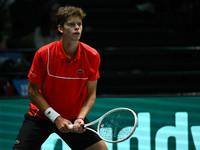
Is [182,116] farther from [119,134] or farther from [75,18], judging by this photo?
[75,18]

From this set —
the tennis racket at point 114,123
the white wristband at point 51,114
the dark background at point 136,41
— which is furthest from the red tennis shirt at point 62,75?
the dark background at point 136,41

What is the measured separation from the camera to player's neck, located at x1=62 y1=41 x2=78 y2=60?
13.4 ft

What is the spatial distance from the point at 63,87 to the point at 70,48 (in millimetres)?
368

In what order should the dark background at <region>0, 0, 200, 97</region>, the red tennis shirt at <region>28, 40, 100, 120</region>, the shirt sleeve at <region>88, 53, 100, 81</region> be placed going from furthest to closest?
1. the dark background at <region>0, 0, 200, 97</region>
2. the shirt sleeve at <region>88, 53, 100, 81</region>
3. the red tennis shirt at <region>28, 40, 100, 120</region>

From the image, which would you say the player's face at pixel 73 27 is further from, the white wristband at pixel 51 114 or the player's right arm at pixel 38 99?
the white wristband at pixel 51 114

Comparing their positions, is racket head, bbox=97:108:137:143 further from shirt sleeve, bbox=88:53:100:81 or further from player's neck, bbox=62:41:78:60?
player's neck, bbox=62:41:78:60

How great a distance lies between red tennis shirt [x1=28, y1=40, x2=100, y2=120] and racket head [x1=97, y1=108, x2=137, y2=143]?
1.06ft

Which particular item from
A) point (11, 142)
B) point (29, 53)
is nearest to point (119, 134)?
point (11, 142)

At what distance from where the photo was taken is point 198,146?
5.57m

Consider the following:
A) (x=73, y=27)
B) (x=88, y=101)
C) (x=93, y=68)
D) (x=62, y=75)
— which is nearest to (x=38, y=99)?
(x=62, y=75)

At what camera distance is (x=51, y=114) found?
3.95 metres

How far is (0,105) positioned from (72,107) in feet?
5.47

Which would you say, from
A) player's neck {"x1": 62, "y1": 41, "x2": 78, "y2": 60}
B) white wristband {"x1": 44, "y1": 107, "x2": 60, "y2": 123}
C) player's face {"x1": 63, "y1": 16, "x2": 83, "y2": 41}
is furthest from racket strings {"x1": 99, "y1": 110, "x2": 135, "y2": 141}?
player's face {"x1": 63, "y1": 16, "x2": 83, "y2": 41}

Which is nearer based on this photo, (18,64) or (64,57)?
(64,57)
